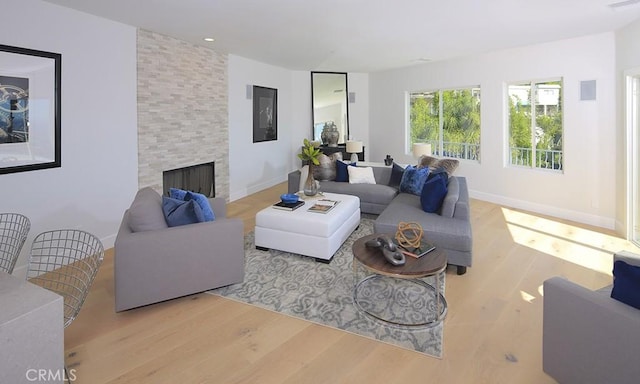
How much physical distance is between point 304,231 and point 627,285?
2.68 meters

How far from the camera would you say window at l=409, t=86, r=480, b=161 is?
22.6ft

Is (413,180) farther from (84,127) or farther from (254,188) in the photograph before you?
(84,127)

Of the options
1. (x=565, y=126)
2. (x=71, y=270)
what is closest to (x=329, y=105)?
(x=565, y=126)

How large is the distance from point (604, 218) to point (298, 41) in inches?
197

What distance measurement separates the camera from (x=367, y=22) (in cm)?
439

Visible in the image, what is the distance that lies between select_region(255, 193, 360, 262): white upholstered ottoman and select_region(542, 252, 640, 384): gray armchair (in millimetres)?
2145

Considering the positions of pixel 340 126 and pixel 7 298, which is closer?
pixel 7 298

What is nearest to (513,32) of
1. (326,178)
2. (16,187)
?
(326,178)

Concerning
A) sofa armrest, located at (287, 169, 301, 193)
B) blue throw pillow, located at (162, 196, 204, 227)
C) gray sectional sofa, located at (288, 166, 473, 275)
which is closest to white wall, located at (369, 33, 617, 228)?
gray sectional sofa, located at (288, 166, 473, 275)

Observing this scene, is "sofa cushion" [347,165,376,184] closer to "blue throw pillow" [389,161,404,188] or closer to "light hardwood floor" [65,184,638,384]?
"blue throw pillow" [389,161,404,188]

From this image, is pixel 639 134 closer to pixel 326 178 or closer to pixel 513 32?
pixel 513 32

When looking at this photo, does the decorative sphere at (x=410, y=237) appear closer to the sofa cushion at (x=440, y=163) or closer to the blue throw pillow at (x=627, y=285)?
the blue throw pillow at (x=627, y=285)

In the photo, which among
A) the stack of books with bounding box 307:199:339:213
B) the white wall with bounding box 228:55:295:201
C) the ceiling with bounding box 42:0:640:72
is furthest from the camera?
the white wall with bounding box 228:55:295:201

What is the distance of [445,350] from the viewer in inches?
94.0
